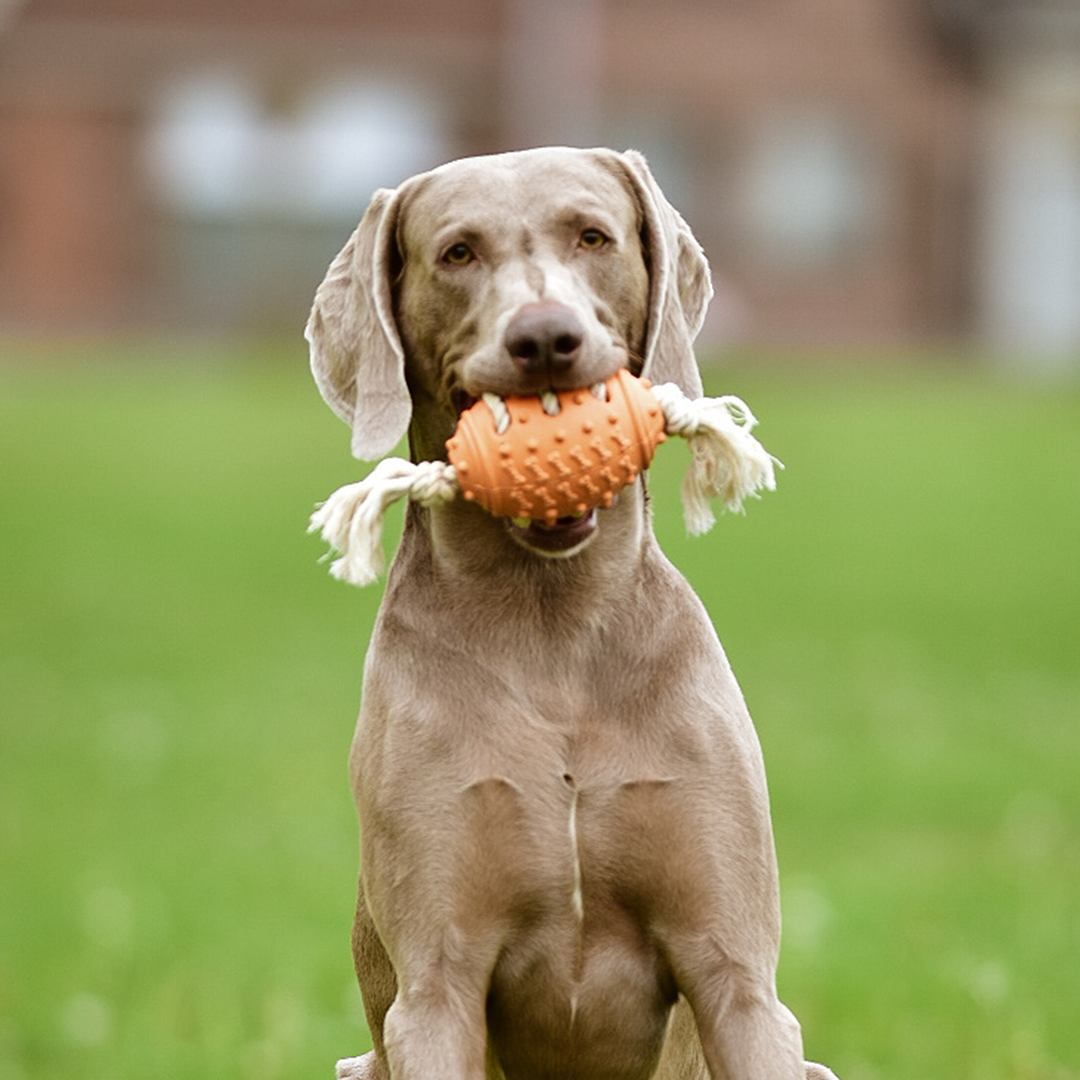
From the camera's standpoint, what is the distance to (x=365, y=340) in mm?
4617

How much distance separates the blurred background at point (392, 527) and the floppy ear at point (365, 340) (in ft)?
6.51

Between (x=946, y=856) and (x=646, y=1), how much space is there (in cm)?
2493

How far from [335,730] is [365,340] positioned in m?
6.56

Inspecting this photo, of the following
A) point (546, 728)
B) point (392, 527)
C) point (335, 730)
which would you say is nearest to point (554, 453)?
point (546, 728)

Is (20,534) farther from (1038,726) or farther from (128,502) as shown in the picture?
(1038,726)

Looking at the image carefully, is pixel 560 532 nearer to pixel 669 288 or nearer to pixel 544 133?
pixel 669 288

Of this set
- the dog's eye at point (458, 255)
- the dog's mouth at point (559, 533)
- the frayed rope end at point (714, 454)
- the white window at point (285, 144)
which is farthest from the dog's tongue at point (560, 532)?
the white window at point (285, 144)

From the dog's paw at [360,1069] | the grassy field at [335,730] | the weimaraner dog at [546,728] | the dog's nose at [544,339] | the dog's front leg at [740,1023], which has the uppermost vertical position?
the dog's nose at [544,339]

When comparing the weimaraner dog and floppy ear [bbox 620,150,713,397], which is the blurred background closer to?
the weimaraner dog

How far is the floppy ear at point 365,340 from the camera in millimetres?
4543

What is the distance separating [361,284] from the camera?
466 centimetres

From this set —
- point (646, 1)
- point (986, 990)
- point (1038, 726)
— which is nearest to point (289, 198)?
point (646, 1)

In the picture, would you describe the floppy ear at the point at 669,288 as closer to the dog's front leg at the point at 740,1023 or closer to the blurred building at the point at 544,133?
the dog's front leg at the point at 740,1023

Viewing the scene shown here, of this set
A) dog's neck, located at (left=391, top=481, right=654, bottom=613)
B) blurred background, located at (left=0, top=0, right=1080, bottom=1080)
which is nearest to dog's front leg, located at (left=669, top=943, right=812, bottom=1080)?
dog's neck, located at (left=391, top=481, right=654, bottom=613)
